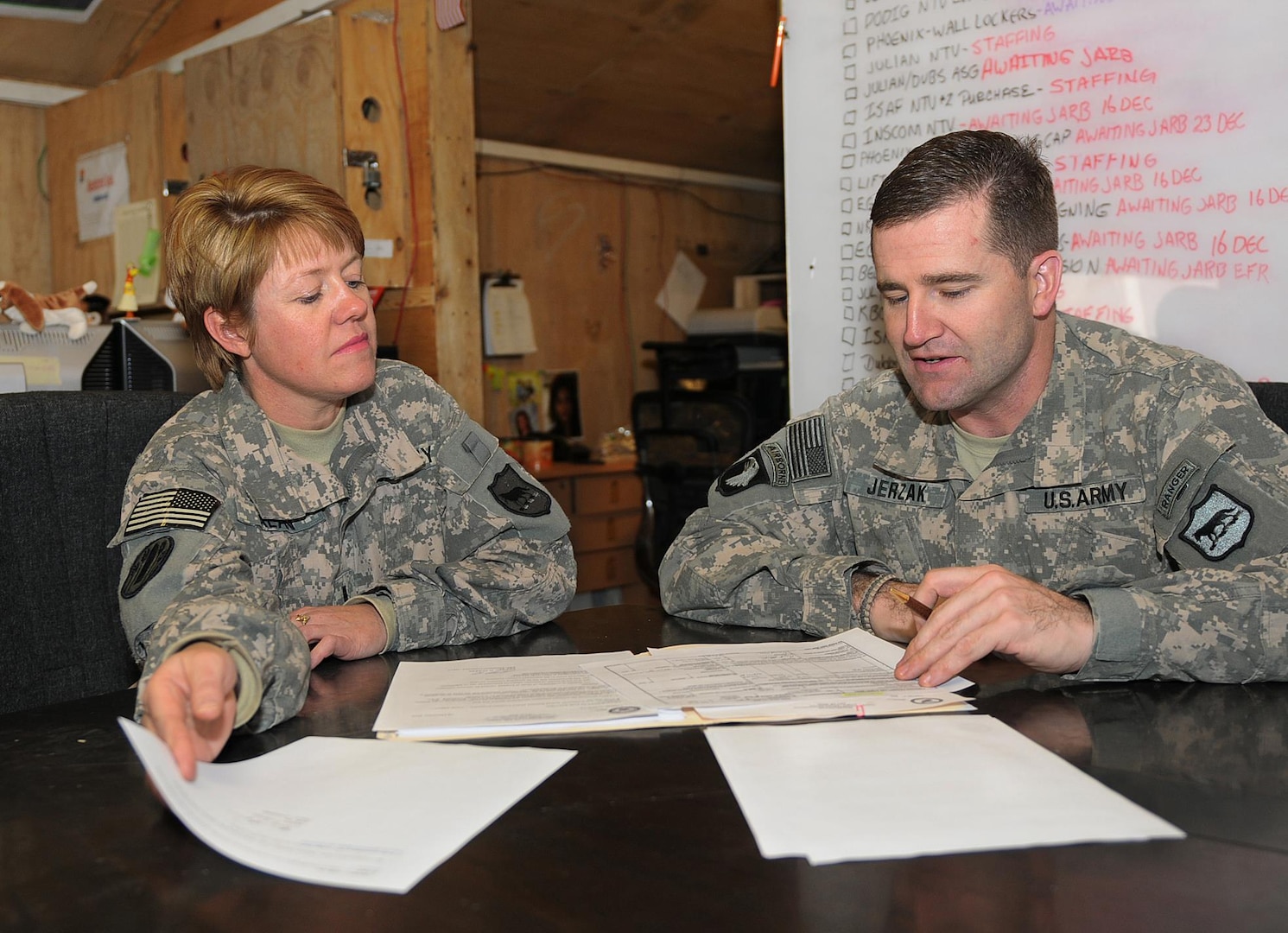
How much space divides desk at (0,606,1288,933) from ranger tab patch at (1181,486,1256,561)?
347mm

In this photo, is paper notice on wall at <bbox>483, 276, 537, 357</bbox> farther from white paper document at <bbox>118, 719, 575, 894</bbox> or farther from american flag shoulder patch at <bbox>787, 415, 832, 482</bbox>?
white paper document at <bbox>118, 719, 575, 894</bbox>

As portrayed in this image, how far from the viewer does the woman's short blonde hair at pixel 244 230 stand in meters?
1.55

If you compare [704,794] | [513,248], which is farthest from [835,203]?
[513,248]

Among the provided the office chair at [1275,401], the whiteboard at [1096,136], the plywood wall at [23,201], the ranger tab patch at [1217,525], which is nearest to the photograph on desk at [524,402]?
the plywood wall at [23,201]

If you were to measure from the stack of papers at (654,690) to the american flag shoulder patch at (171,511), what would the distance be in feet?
0.99

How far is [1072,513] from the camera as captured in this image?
152cm

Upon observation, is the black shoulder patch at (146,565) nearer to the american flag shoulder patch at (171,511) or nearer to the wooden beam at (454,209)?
the american flag shoulder patch at (171,511)

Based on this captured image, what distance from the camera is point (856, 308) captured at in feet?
7.79

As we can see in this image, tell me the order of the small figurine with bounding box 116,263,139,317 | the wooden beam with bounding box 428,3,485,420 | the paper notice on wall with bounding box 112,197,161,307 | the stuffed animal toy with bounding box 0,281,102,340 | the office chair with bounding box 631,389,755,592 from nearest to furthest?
the stuffed animal toy with bounding box 0,281,102,340 → the small figurine with bounding box 116,263,139,317 → the wooden beam with bounding box 428,3,485,420 → the paper notice on wall with bounding box 112,197,161,307 → the office chair with bounding box 631,389,755,592

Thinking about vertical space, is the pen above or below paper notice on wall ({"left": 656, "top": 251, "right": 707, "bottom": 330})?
below

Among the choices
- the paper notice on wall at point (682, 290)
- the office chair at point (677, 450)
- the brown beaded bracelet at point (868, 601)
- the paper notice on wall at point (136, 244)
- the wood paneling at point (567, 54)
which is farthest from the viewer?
the paper notice on wall at point (682, 290)

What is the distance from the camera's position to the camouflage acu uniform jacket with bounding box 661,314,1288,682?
3.74 feet

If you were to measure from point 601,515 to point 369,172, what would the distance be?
215 cm

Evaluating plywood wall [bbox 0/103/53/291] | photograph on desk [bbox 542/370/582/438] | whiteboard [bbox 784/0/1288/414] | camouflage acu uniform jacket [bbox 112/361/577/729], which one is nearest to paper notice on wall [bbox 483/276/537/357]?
photograph on desk [bbox 542/370/582/438]
